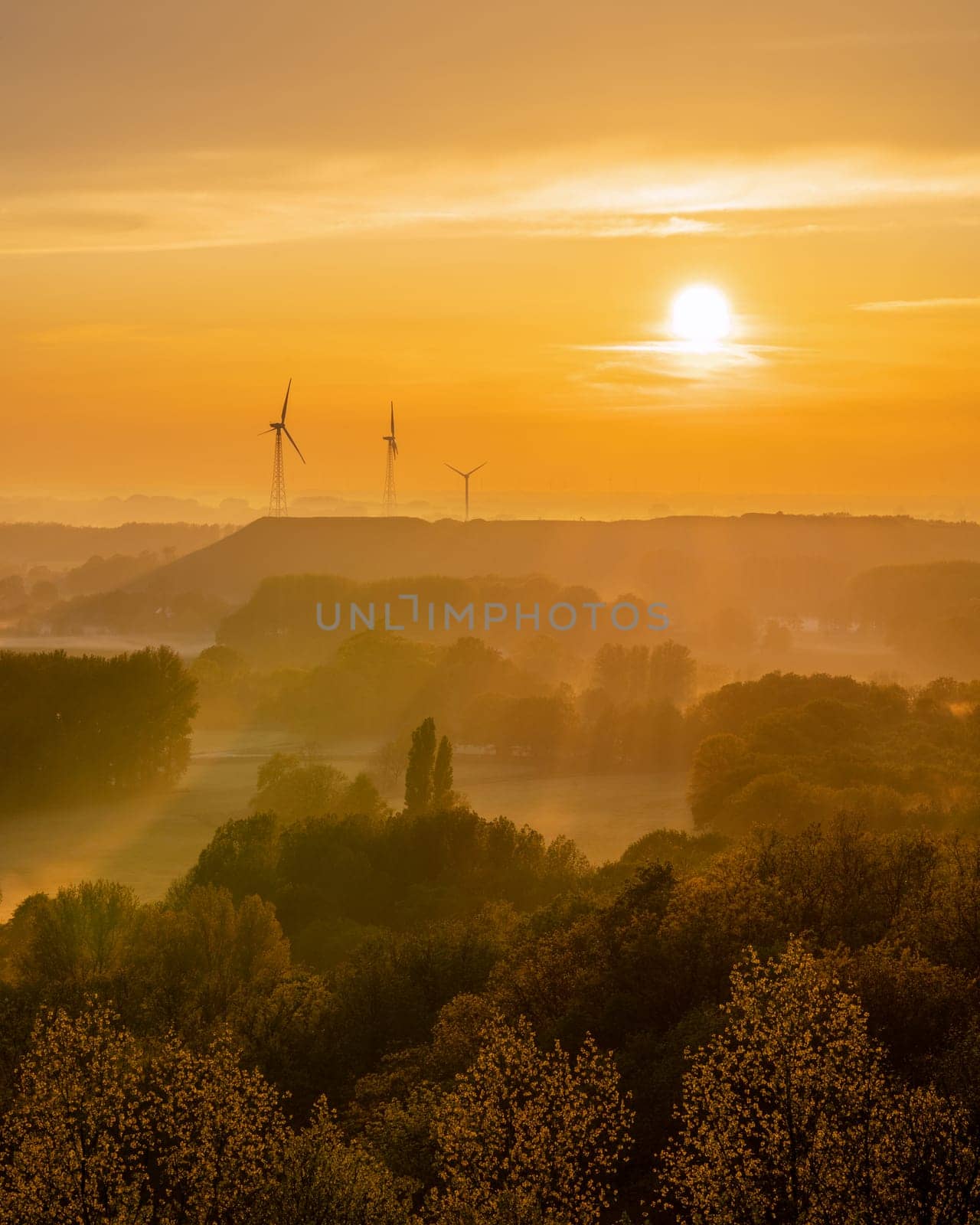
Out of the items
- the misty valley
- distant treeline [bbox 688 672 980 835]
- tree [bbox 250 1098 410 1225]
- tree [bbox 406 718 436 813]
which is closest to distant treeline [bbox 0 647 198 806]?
the misty valley

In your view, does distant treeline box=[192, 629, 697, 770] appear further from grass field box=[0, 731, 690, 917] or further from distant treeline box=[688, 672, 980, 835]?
distant treeline box=[688, 672, 980, 835]

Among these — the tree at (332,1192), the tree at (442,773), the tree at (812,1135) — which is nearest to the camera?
the tree at (812,1135)

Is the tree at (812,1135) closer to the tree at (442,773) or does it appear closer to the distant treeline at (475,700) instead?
the tree at (442,773)

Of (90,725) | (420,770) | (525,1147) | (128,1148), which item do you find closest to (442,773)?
(420,770)

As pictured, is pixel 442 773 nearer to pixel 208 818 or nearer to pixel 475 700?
pixel 208 818

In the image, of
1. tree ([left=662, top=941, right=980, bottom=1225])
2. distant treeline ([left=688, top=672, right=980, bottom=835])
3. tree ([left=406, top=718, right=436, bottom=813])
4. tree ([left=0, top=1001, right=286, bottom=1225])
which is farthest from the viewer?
tree ([left=406, top=718, right=436, bottom=813])

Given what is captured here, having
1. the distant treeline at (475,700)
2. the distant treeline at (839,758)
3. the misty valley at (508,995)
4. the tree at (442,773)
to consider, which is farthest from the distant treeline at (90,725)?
the distant treeline at (839,758)
